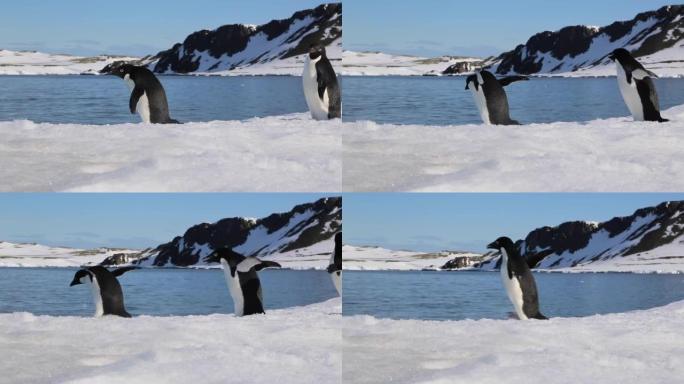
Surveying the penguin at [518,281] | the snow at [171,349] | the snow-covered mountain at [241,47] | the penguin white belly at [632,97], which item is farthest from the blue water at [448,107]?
the snow-covered mountain at [241,47]

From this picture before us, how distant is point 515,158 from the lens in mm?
7449

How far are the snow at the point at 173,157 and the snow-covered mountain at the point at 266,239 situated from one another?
41604 millimetres

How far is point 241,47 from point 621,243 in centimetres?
6123

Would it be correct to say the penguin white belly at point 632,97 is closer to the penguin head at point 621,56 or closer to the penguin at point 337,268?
the penguin head at point 621,56

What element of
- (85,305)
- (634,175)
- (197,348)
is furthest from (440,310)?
(197,348)

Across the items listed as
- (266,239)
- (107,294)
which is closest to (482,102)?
(107,294)

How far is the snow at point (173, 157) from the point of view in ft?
23.3

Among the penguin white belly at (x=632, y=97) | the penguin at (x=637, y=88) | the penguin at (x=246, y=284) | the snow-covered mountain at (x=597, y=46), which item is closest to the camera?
the penguin at (x=246, y=284)

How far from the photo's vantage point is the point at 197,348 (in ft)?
18.6

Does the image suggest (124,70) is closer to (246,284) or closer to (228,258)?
(228,258)

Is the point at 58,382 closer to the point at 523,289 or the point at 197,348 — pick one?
the point at 197,348

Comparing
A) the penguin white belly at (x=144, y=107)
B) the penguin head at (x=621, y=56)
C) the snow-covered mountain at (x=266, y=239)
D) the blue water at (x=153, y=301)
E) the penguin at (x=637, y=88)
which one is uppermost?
the penguin head at (x=621, y=56)

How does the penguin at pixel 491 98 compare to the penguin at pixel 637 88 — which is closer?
the penguin at pixel 637 88

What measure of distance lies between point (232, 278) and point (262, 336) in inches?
123
